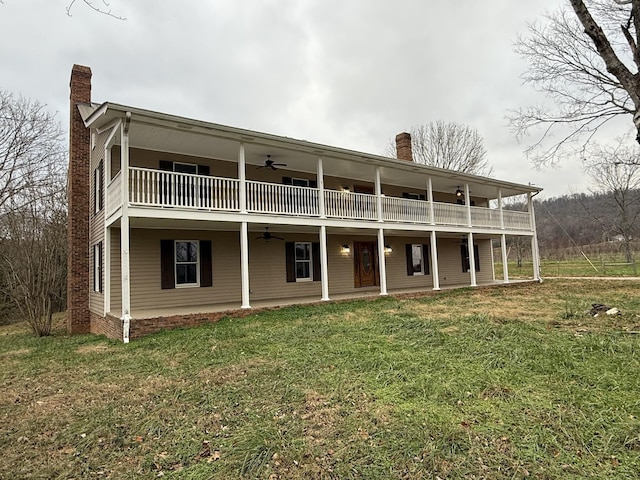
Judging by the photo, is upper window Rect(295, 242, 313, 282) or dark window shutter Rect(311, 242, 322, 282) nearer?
upper window Rect(295, 242, 313, 282)

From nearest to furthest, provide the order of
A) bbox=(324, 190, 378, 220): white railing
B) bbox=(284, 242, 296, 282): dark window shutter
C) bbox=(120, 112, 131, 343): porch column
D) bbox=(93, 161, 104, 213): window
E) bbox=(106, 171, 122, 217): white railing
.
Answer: bbox=(120, 112, 131, 343): porch column → bbox=(106, 171, 122, 217): white railing → bbox=(93, 161, 104, 213): window → bbox=(324, 190, 378, 220): white railing → bbox=(284, 242, 296, 282): dark window shutter

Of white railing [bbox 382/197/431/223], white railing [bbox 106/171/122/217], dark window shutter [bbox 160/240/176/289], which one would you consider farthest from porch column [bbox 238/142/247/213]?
white railing [bbox 382/197/431/223]

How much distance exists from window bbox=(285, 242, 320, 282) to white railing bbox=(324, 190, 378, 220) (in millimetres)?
2130

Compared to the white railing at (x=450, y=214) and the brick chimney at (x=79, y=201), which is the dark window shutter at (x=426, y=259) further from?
the brick chimney at (x=79, y=201)

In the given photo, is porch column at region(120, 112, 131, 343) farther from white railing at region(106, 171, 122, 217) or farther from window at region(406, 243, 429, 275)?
window at region(406, 243, 429, 275)

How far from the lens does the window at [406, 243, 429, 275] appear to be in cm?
1667

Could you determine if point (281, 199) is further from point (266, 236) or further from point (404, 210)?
point (404, 210)

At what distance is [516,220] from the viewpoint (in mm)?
17719

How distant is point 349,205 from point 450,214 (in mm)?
5223

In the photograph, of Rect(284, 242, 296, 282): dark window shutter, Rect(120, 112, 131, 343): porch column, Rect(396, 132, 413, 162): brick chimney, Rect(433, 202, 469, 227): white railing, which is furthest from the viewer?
Rect(396, 132, 413, 162): brick chimney

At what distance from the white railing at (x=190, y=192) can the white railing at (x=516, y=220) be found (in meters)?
13.1

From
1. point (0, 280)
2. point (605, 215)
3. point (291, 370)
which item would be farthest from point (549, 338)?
point (605, 215)

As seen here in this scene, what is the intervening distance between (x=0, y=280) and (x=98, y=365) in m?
14.9

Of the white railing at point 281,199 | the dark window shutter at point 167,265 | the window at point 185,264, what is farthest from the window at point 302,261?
the dark window shutter at point 167,265
